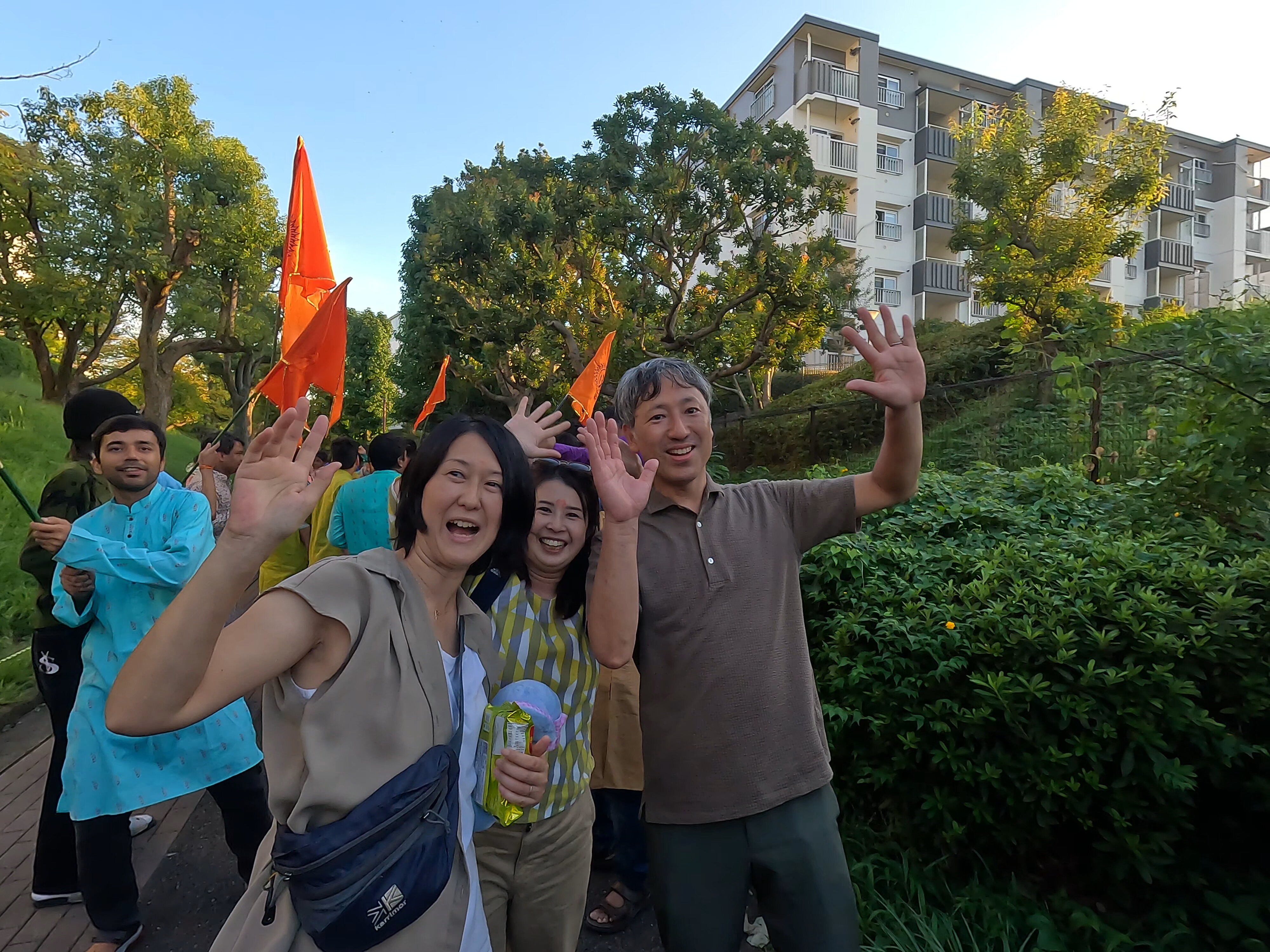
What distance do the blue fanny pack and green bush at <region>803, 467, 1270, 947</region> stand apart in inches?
60.3

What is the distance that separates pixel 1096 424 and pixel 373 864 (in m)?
4.94

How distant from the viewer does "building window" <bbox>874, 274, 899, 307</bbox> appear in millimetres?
22328

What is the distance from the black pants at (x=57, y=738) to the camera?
101 inches

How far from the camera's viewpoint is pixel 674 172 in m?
12.4

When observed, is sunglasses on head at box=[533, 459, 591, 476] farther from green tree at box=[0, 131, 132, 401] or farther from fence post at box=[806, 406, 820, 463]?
green tree at box=[0, 131, 132, 401]

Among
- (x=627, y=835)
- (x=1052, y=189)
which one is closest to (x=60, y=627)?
(x=627, y=835)

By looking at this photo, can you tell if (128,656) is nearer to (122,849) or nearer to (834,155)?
(122,849)

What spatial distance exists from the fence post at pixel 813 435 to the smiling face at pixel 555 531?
325 inches

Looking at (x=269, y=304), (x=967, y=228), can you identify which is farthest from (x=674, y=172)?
(x=269, y=304)

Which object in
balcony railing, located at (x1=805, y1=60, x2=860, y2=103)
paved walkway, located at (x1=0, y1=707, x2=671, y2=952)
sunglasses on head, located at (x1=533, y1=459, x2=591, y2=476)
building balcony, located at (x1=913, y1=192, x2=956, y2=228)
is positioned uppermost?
balcony railing, located at (x1=805, y1=60, x2=860, y2=103)

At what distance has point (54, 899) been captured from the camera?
109 inches

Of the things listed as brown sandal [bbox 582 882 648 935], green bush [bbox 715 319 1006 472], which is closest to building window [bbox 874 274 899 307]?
green bush [bbox 715 319 1006 472]

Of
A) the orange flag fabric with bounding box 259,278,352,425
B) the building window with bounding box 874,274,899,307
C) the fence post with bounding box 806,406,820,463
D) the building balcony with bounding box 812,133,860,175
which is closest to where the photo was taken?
the orange flag fabric with bounding box 259,278,352,425

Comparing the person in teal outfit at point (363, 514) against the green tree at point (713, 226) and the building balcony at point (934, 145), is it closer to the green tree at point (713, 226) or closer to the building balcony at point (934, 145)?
the green tree at point (713, 226)
